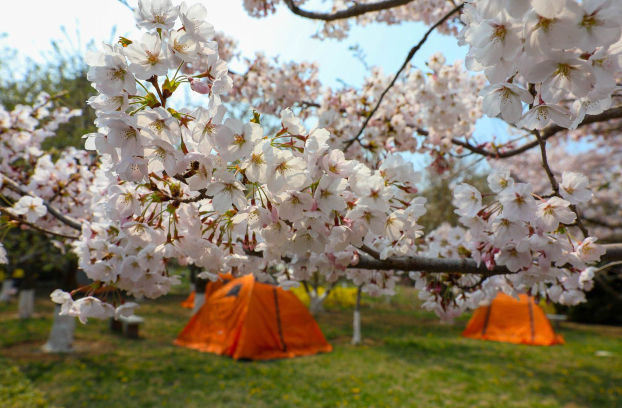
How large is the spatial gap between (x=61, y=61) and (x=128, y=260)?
9.31m

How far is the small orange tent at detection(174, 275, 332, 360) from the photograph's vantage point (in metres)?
7.09

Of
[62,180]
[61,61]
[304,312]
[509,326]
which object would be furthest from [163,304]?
[62,180]

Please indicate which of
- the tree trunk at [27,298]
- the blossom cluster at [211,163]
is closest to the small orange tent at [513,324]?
the blossom cluster at [211,163]

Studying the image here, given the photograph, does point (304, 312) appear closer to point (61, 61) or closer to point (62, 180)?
point (62, 180)

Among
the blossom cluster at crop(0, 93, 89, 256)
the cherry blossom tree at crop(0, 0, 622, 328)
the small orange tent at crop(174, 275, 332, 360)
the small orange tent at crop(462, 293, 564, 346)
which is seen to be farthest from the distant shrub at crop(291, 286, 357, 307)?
the cherry blossom tree at crop(0, 0, 622, 328)

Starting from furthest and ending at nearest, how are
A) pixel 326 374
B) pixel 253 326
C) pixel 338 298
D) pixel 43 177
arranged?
1. pixel 338 298
2. pixel 253 326
3. pixel 326 374
4. pixel 43 177

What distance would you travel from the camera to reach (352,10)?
2.17 meters

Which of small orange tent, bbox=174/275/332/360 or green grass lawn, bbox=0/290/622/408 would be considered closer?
green grass lawn, bbox=0/290/622/408

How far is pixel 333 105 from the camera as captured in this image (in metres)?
3.41

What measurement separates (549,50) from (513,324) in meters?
10.8

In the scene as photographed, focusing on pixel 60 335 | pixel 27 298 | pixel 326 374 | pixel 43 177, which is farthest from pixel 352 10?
pixel 27 298

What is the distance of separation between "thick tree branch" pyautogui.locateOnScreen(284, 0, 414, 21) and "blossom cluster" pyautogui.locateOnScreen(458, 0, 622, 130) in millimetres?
1536

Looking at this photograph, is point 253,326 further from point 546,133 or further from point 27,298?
point 27,298

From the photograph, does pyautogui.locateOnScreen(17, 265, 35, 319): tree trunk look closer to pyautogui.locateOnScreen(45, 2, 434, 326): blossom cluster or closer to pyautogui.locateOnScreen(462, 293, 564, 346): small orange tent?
pyautogui.locateOnScreen(45, 2, 434, 326): blossom cluster
